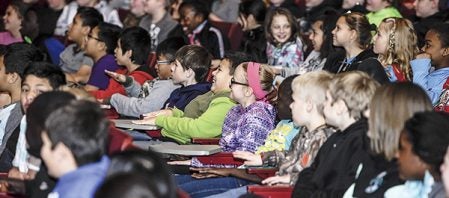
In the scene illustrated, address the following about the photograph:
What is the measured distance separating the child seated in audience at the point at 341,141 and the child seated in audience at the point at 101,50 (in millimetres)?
4079

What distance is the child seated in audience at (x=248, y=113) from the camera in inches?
260

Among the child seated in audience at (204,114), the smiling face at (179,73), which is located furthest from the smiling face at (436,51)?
the smiling face at (179,73)

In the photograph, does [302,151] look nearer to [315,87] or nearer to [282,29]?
[315,87]

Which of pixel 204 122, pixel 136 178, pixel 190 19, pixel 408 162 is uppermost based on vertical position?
pixel 136 178

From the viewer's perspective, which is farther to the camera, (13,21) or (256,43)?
(13,21)

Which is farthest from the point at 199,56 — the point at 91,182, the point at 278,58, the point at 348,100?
the point at 91,182

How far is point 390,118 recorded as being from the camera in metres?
4.85

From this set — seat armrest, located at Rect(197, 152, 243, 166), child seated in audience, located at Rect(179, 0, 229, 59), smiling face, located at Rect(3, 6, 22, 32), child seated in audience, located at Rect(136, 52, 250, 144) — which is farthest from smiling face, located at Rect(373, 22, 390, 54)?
smiling face, located at Rect(3, 6, 22, 32)

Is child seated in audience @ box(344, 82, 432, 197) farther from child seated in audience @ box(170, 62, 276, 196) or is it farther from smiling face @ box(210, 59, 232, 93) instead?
smiling face @ box(210, 59, 232, 93)

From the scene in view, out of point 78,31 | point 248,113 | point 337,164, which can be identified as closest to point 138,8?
point 78,31

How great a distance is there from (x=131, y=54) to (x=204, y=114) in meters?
1.96

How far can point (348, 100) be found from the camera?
17.6 feet

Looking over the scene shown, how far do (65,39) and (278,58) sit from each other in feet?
8.60

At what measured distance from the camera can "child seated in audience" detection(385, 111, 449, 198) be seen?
4.62m
